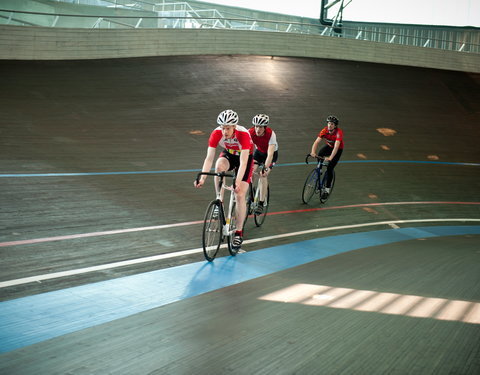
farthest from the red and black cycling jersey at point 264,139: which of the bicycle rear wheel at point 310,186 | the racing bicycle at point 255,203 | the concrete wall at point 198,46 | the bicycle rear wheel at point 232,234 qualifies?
the concrete wall at point 198,46

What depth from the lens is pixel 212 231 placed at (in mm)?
Answer: 4988

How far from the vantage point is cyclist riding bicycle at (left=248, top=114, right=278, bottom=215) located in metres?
6.42

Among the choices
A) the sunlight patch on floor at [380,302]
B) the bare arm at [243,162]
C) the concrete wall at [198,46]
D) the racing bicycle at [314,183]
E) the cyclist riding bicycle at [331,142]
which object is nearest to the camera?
the sunlight patch on floor at [380,302]

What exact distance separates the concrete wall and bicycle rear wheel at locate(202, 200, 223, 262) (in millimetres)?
11414

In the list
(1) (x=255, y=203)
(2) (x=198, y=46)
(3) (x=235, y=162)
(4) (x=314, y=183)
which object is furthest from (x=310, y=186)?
(2) (x=198, y=46)

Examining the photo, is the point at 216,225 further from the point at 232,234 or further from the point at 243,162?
the point at 243,162

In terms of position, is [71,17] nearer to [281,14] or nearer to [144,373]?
[281,14]

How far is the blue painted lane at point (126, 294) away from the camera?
10.6 feet

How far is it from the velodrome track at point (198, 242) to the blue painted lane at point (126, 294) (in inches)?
0.8

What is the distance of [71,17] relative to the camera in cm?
1460

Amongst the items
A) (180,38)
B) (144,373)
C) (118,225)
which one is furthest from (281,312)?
(180,38)

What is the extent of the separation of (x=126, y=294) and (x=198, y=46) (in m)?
14.7

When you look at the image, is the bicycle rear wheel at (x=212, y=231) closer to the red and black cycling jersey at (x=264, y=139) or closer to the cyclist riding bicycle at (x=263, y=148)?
the cyclist riding bicycle at (x=263, y=148)

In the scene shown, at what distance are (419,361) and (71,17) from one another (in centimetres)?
1442
